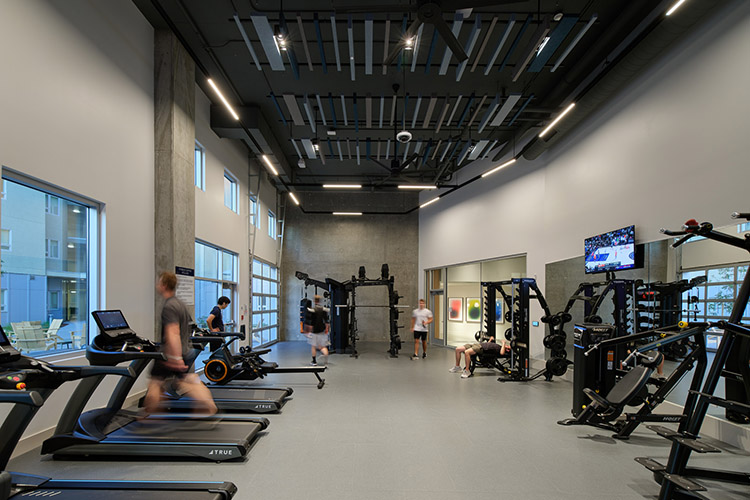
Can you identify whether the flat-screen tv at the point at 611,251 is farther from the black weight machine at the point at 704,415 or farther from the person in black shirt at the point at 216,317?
the person in black shirt at the point at 216,317

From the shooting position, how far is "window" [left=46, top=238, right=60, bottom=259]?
165 inches

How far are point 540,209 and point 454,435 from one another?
19.7 ft

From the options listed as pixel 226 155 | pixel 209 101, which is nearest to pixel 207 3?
pixel 209 101

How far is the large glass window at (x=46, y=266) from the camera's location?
370 cm

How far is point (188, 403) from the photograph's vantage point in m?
4.90

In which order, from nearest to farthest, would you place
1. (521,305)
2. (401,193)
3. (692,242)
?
(692,242) < (521,305) < (401,193)

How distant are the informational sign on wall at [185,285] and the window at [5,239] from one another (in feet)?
7.25

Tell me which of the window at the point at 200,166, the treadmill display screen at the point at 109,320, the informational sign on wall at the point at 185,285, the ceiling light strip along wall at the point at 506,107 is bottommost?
the treadmill display screen at the point at 109,320

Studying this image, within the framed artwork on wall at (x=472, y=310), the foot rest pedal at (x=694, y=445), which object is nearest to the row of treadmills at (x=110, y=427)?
the foot rest pedal at (x=694, y=445)

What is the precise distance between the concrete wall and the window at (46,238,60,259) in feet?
33.0

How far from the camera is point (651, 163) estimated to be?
548cm

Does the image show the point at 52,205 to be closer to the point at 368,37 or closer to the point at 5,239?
the point at 5,239

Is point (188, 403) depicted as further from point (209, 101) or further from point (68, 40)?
point (209, 101)

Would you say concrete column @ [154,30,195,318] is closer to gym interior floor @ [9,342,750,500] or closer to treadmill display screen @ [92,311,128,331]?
treadmill display screen @ [92,311,128,331]
